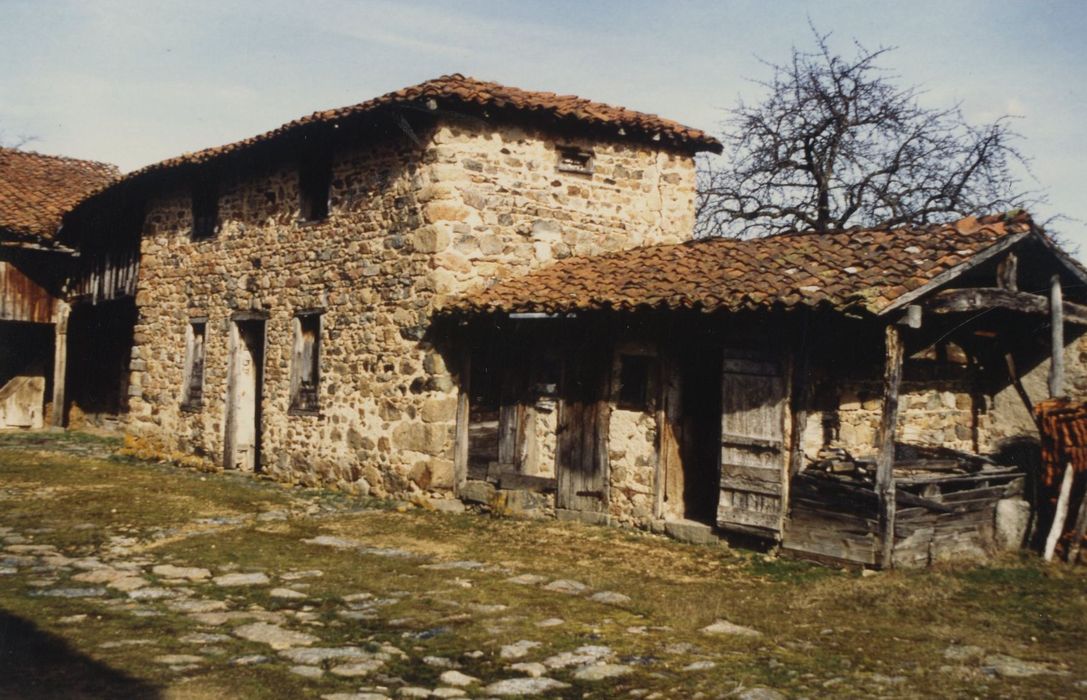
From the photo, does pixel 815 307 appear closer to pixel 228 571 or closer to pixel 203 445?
pixel 228 571

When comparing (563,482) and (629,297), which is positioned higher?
(629,297)

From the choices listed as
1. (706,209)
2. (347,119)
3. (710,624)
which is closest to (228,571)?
(710,624)

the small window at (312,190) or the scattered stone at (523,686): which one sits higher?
the small window at (312,190)

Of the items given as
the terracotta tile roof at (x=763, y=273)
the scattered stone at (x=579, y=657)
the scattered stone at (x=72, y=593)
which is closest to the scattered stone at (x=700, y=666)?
the scattered stone at (x=579, y=657)

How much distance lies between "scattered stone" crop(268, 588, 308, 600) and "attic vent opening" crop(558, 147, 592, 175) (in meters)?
6.91

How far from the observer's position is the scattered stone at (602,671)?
15.4 feet

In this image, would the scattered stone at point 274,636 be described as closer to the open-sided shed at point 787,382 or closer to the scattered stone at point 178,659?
the scattered stone at point 178,659

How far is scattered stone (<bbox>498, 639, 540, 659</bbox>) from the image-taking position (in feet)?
16.4

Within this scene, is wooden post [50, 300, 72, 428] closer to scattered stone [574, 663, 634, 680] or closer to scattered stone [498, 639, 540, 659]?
scattered stone [498, 639, 540, 659]

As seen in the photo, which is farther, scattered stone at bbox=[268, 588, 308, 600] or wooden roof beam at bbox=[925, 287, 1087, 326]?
wooden roof beam at bbox=[925, 287, 1087, 326]

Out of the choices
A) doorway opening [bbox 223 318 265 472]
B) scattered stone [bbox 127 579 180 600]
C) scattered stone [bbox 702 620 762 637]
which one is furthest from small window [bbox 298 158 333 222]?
scattered stone [bbox 702 620 762 637]

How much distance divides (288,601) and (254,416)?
848cm

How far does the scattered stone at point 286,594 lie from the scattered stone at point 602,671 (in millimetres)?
2307

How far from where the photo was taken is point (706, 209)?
2053cm
